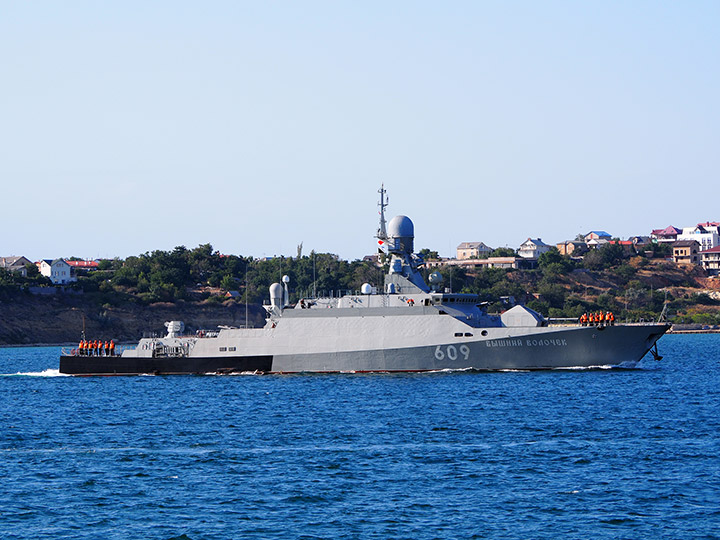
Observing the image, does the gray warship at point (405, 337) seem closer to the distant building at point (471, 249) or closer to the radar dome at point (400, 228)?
the radar dome at point (400, 228)

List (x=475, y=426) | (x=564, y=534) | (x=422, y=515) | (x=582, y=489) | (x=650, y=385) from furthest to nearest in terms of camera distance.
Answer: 1. (x=650, y=385)
2. (x=475, y=426)
3. (x=582, y=489)
4. (x=422, y=515)
5. (x=564, y=534)

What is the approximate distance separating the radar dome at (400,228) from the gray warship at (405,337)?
5 cm

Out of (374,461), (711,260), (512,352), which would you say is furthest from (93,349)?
(711,260)

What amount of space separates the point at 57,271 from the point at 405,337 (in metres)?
81.1

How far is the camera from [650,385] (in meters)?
42.5

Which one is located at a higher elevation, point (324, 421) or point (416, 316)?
point (416, 316)

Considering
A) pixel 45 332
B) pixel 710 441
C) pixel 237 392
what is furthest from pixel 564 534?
pixel 45 332

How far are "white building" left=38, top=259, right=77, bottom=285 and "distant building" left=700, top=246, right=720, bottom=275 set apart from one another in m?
94.6

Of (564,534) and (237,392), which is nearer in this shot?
(564,534)

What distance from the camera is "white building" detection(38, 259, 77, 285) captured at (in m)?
114

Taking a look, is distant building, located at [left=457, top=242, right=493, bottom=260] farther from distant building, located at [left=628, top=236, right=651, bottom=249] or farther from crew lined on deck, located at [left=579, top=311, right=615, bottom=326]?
crew lined on deck, located at [left=579, top=311, right=615, bottom=326]

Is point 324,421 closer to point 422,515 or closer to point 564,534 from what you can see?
point 422,515

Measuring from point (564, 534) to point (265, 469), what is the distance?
30.3 ft

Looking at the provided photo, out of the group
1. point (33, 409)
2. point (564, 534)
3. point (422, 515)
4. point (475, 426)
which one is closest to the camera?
point (564, 534)
